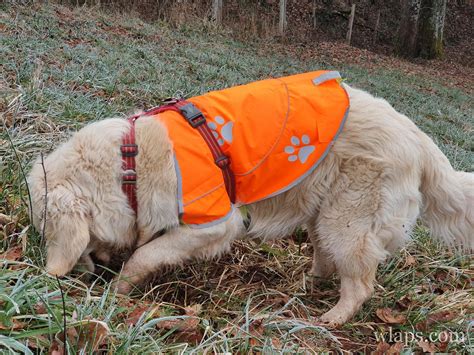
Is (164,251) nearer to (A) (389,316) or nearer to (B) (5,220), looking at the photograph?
(B) (5,220)

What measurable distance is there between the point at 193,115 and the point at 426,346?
2.01 metres

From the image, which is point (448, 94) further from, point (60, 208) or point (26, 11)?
point (60, 208)

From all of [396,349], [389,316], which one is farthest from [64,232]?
[389,316]

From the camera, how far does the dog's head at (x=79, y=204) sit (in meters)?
2.75

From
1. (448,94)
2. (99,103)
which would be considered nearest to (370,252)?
(99,103)

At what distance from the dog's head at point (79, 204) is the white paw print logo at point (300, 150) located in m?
1.07

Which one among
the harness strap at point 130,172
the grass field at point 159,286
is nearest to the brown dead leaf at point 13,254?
the grass field at point 159,286

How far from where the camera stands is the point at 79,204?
285cm

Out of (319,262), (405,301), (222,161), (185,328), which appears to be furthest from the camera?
(319,262)

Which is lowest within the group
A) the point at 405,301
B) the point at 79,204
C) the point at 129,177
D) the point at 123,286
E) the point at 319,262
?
the point at 405,301

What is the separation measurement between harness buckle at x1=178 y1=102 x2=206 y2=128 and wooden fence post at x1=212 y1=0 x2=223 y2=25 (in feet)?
43.8

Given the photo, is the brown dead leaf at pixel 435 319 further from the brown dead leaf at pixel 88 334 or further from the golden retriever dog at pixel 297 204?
the brown dead leaf at pixel 88 334

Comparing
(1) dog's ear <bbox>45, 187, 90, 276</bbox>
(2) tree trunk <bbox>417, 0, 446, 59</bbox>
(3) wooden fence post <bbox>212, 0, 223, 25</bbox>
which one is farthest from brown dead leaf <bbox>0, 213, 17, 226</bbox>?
(2) tree trunk <bbox>417, 0, 446, 59</bbox>

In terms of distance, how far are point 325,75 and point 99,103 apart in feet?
9.16
